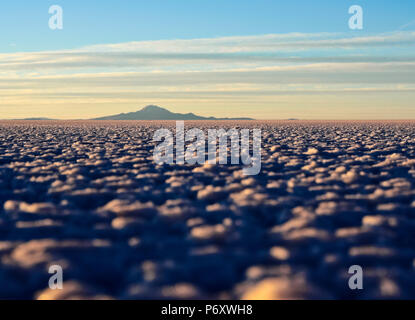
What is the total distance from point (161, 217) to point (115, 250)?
975 mm

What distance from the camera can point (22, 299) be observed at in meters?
2.99

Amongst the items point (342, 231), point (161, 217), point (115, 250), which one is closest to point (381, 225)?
point (342, 231)

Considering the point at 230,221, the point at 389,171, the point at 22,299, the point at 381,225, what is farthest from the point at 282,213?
the point at 389,171

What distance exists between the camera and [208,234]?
158 inches

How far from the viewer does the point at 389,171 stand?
7.46m

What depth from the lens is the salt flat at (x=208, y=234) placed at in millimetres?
3082

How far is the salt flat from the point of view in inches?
121

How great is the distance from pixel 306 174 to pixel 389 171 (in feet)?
5.59
